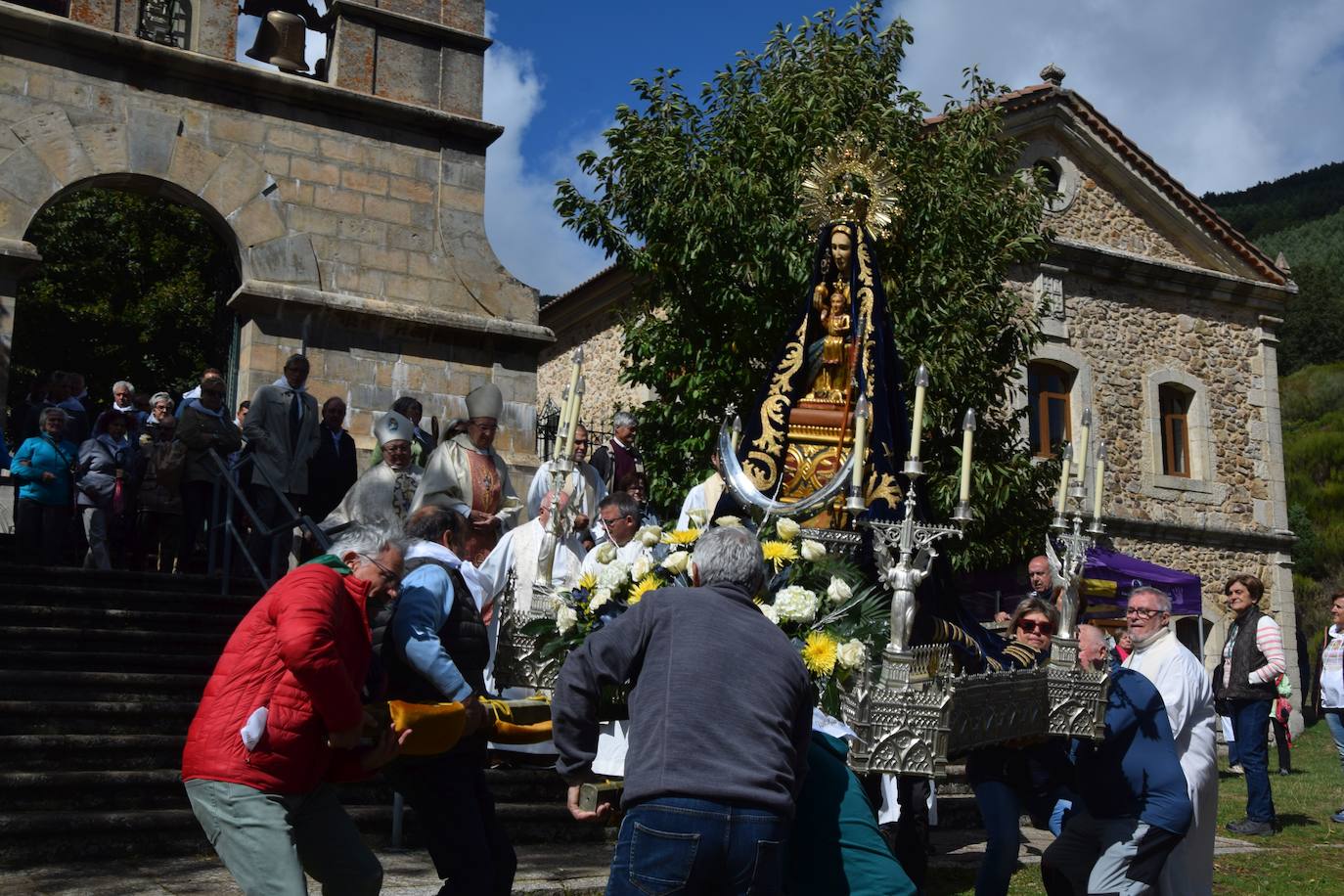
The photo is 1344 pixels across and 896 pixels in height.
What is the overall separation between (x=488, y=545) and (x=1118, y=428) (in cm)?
1711

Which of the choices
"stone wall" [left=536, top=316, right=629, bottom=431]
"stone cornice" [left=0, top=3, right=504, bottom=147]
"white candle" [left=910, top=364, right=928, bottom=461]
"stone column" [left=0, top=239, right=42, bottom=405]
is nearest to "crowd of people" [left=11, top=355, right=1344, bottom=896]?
"white candle" [left=910, top=364, right=928, bottom=461]

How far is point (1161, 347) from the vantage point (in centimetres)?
2284

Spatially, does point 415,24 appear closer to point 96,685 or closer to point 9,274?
point 9,274

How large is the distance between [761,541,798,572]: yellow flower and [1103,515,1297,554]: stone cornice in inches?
676

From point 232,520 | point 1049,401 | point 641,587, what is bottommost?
point 641,587

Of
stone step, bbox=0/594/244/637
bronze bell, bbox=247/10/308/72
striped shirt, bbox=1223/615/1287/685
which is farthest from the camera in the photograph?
bronze bell, bbox=247/10/308/72

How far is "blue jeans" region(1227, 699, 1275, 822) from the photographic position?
9.95 m

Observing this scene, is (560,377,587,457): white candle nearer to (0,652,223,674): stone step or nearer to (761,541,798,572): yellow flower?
(761,541,798,572): yellow flower

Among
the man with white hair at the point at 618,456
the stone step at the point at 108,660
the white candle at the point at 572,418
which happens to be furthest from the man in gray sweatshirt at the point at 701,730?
the man with white hair at the point at 618,456

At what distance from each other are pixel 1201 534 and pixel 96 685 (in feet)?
60.8

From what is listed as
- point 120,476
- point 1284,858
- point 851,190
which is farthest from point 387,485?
point 1284,858

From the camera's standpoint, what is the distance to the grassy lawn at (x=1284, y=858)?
7.90 meters

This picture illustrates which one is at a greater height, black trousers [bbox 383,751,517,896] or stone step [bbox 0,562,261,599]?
stone step [bbox 0,562,261,599]

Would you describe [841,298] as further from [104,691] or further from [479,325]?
[479,325]
